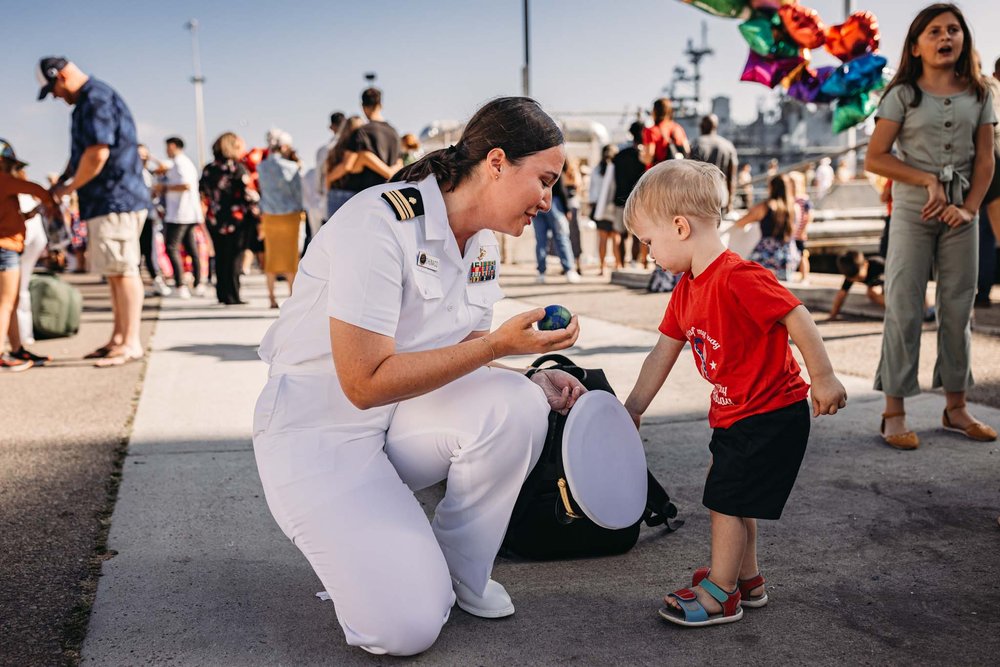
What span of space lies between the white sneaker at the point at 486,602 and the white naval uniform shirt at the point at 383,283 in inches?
26.4

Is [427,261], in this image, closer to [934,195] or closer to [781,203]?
[934,195]

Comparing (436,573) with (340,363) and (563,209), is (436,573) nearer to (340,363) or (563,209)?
(340,363)

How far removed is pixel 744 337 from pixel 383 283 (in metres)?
0.95

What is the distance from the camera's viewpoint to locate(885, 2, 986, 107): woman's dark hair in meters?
3.88

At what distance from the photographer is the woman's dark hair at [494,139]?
238 centimetres

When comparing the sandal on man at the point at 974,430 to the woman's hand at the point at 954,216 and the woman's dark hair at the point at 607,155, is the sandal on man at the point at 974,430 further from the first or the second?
the woman's dark hair at the point at 607,155

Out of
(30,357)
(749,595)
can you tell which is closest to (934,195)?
(749,595)

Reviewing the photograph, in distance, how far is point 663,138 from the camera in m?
8.78

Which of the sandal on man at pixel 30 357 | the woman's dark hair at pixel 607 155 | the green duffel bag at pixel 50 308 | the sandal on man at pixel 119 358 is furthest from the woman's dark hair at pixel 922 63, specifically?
the woman's dark hair at pixel 607 155

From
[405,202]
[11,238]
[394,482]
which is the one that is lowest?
[394,482]

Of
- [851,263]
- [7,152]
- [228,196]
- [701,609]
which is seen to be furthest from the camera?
[228,196]

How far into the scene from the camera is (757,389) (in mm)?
2381

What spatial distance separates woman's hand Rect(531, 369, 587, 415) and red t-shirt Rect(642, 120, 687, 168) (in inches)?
253

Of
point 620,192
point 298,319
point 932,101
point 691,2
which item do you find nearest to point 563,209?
point 620,192
